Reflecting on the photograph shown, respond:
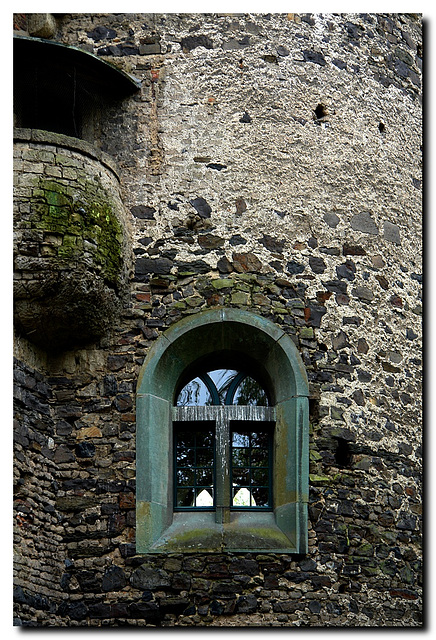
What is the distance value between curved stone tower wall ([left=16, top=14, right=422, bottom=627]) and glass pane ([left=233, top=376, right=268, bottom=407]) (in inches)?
22.0

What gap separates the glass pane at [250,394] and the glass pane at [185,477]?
849 millimetres

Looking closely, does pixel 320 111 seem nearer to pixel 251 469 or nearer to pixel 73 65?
pixel 73 65

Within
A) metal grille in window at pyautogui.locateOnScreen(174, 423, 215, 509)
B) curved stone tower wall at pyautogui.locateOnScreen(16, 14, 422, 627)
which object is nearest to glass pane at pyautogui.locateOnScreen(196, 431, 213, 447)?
metal grille in window at pyautogui.locateOnScreen(174, 423, 215, 509)

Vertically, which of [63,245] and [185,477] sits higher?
[63,245]

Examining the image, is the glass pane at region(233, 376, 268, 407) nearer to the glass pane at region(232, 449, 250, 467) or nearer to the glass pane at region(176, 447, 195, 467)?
the glass pane at region(232, 449, 250, 467)

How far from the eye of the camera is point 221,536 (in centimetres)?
1241

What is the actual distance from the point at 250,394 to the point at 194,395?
562 millimetres

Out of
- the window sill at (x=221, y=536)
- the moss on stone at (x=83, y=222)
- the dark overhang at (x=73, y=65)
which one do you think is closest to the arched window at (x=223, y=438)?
the window sill at (x=221, y=536)

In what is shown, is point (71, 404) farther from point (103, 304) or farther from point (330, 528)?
point (330, 528)

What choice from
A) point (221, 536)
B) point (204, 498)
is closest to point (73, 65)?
point (204, 498)

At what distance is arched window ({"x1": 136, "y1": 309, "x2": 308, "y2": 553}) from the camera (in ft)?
40.9

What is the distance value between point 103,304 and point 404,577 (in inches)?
154

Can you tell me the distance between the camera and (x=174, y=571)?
12.2 metres

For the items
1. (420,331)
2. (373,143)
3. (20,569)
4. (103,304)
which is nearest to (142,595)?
(20,569)
